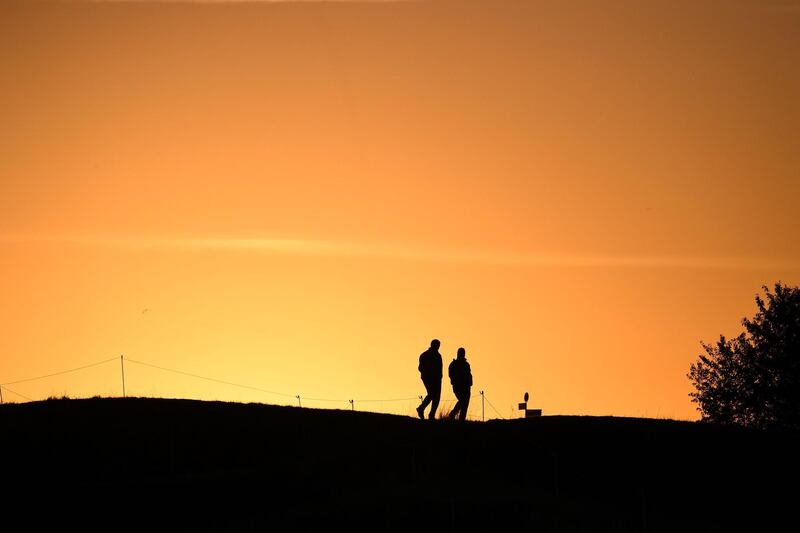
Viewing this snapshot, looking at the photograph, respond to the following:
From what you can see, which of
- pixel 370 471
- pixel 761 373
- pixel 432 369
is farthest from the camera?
pixel 761 373

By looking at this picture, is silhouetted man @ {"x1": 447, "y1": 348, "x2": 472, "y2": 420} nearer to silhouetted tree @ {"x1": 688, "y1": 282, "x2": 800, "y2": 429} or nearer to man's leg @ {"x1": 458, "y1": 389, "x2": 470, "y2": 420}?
man's leg @ {"x1": 458, "y1": 389, "x2": 470, "y2": 420}

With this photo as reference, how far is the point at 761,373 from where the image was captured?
219ft

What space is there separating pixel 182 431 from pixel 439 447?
23.9 ft

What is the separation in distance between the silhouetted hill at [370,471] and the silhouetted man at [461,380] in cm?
134

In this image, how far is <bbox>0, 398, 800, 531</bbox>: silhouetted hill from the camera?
27125mm

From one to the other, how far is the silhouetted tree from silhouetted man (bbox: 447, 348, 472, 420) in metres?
29.8

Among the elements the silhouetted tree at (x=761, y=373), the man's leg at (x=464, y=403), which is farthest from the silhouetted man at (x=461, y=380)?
the silhouetted tree at (x=761, y=373)

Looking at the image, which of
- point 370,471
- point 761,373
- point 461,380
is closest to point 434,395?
point 461,380

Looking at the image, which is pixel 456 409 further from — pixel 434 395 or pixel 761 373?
pixel 761 373

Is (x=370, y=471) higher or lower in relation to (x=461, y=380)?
lower

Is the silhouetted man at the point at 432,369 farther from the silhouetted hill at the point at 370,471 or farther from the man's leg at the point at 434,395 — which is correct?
the silhouetted hill at the point at 370,471

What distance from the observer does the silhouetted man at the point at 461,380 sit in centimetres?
3731

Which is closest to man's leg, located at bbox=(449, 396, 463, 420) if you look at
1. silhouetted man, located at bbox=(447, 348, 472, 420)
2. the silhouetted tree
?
silhouetted man, located at bbox=(447, 348, 472, 420)

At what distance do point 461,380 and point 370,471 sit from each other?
7346mm
